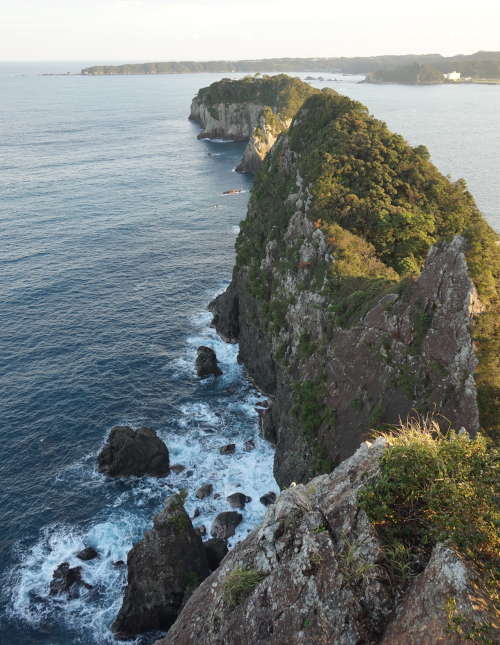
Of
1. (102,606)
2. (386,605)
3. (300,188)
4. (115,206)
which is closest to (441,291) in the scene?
(386,605)

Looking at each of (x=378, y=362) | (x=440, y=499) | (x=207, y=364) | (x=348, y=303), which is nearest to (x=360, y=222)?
(x=348, y=303)

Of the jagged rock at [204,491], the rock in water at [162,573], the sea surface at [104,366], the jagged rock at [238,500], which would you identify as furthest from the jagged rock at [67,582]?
the jagged rock at [238,500]

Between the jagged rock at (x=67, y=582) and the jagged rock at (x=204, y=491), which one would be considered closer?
the jagged rock at (x=67, y=582)

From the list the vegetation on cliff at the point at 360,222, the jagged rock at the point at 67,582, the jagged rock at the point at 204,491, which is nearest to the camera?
the vegetation on cliff at the point at 360,222

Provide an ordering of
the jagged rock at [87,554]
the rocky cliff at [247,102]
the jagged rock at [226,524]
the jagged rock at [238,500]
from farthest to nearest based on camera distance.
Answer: the rocky cliff at [247,102] < the jagged rock at [238,500] < the jagged rock at [226,524] < the jagged rock at [87,554]

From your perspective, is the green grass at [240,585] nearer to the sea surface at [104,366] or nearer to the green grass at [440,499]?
the green grass at [440,499]

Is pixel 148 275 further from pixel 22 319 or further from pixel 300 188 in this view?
pixel 300 188
